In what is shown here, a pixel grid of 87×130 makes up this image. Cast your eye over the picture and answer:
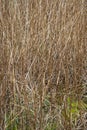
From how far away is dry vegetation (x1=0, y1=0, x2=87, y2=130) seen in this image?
1412mm

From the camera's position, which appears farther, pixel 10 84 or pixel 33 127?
pixel 10 84

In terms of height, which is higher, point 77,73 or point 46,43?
point 46,43

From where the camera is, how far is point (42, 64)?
64.4 inches

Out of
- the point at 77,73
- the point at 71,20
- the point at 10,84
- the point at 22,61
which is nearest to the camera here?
the point at 10,84

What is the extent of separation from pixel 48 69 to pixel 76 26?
38cm

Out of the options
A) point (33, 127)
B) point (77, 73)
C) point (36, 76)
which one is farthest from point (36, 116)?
point (77, 73)

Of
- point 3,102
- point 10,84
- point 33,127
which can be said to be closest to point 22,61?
point 10,84

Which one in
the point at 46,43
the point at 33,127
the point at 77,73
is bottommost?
the point at 33,127

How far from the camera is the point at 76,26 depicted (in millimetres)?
1914

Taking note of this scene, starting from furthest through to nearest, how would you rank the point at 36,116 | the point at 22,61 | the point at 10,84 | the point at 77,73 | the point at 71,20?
the point at 71,20, the point at 77,73, the point at 22,61, the point at 10,84, the point at 36,116

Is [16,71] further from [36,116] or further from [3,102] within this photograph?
[36,116]

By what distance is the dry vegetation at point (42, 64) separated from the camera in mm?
1412

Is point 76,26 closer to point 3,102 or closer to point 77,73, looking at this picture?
point 77,73

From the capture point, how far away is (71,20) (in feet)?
6.21
